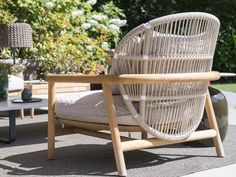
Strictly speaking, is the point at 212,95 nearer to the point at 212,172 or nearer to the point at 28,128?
the point at 212,172

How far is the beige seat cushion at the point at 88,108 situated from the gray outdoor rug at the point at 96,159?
0.29 m

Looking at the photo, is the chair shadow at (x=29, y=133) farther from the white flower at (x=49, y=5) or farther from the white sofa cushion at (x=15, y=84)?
the white flower at (x=49, y=5)

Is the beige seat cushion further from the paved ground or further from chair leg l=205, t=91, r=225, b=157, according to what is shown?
chair leg l=205, t=91, r=225, b=157

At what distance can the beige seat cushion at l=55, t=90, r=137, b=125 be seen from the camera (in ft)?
10.1

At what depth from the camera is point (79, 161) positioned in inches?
131

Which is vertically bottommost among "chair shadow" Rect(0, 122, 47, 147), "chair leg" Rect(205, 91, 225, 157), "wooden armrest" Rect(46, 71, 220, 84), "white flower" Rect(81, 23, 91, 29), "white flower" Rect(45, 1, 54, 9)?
"chair shadow" Rect(0, 122, 47, 147)

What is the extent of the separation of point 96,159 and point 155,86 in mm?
693

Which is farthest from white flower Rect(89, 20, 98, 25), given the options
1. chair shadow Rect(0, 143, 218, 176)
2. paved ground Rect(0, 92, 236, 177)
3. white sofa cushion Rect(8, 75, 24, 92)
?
chair shadow Rect(0, 143, 218, 176)

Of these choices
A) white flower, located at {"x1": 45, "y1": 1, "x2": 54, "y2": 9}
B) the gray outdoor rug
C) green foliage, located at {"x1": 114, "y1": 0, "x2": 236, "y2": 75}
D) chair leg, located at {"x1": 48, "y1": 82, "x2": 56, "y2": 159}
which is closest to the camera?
the gray outdoor rug

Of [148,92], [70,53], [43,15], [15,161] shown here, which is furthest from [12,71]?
[148,92]

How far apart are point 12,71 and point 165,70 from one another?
137 inches

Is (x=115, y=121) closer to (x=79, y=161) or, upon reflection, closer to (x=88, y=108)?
(x=88, y=108)

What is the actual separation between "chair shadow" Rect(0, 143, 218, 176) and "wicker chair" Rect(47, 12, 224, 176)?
0.18m

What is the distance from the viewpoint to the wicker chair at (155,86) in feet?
9.70
